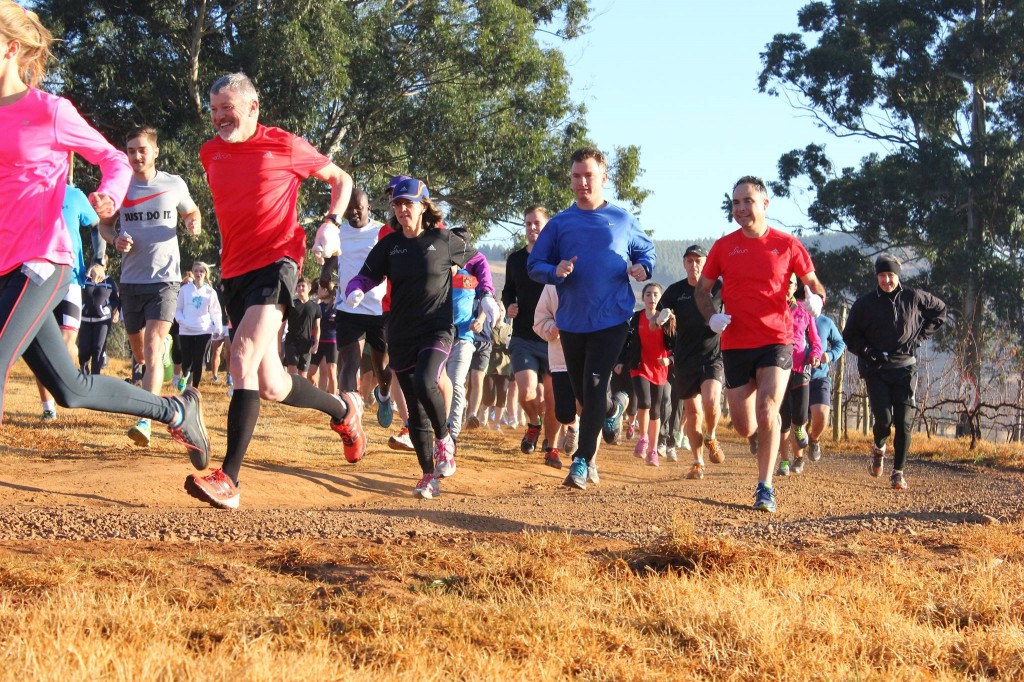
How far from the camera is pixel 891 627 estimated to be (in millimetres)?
3816

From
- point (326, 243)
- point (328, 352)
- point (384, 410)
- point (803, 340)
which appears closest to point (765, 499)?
point (326, 243)

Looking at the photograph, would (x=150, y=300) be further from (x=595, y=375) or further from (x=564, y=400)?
(x=595, y=375)

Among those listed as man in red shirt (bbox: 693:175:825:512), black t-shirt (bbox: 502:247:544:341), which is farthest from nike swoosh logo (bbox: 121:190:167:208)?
man in red shirt (bbox: 693:175:825:512)

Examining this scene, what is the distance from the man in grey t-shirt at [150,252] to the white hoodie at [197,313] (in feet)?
19.5

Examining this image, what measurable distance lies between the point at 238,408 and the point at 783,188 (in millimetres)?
27717

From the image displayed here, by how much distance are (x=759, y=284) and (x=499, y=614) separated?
429cm

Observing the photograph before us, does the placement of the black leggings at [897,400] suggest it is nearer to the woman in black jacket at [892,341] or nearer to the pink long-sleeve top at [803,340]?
the woman in black jacket at [892,341]

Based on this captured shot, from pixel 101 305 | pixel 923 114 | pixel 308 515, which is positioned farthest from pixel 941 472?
pixel 923 114

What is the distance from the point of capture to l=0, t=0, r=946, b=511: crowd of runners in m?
4.87

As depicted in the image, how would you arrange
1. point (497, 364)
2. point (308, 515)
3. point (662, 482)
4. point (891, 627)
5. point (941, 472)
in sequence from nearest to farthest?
point (891, 627) → point (308, 515) → point (662, 482) → point (941, 472) → point (497, 364)

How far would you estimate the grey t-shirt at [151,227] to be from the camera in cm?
841

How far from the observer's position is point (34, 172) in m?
4.77

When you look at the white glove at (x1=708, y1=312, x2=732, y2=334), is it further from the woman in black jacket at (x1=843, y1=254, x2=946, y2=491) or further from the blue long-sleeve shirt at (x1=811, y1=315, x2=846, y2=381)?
the blue long-sleeve shirt at (x1=811, y1=315, x2=846, y2=381)

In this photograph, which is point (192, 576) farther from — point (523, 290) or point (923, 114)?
point (923, 114)
